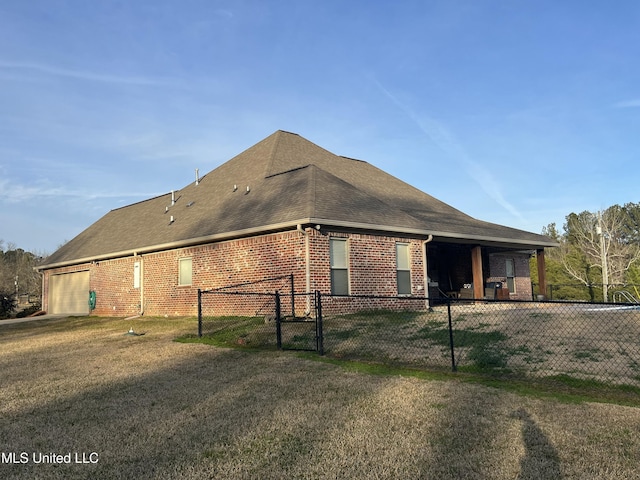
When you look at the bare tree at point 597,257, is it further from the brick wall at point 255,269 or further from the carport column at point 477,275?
the brick wall at point 255,269

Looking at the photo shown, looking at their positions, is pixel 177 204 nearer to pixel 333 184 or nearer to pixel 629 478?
pixel 333 184

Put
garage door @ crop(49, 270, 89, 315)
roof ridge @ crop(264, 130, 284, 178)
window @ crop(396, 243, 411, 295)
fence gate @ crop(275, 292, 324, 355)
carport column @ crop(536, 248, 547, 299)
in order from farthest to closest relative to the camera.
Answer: garage door @ crop(49, 270, 89, 315)
carport column @ crop(536, 248, 547, 299)
roof ridge @ crop(264, 130, 284, 178)
window @ crop(396, 243, 411, 295)
fence gate @ crop(275, 292, 324, 355)

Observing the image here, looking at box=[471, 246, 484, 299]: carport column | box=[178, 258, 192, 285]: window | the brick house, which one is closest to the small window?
the brick house

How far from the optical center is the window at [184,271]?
57.5 ft

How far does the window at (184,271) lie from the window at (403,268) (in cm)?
751

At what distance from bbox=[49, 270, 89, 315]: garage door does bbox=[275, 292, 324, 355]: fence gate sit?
14258 mm

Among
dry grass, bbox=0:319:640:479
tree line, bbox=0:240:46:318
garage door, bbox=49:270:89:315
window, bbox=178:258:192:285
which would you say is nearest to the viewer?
dry grass, bbox=0:319:640:479

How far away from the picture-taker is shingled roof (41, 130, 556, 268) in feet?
48.2

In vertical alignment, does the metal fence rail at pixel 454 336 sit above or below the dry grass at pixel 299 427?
above

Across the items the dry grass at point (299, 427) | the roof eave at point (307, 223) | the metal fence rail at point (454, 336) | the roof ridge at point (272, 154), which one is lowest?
the dry grass at point (299, 427)

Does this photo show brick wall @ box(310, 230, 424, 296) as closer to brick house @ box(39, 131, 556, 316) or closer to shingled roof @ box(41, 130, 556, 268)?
brick house @ box(39, 131, 556, 316)

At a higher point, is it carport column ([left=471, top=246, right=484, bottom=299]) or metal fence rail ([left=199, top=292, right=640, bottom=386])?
carport column ([left=471, top=246, right=484, bottom=299])

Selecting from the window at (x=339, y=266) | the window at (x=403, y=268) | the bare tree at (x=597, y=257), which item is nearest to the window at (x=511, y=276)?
the window at (x=403, y=268)

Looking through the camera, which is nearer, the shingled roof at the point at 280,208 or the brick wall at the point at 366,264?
the brick wall at the point at 366,264
